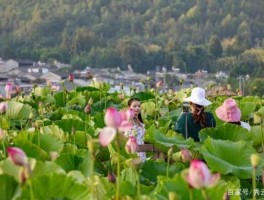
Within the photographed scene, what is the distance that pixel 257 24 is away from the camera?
55969 mm

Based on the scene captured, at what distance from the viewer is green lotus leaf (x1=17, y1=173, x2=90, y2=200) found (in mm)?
1279

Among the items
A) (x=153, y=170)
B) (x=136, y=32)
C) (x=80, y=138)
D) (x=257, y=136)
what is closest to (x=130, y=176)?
(x=153, y=170)

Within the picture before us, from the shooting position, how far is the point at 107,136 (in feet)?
4.12

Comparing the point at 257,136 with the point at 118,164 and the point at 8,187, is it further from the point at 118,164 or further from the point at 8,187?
the point at 8,187

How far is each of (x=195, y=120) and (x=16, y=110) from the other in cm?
92

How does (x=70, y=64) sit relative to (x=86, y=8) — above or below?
below

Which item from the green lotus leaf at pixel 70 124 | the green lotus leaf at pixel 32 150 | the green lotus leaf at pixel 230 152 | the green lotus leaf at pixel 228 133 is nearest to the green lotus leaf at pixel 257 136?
the green lotus leaf at pixel 228 133

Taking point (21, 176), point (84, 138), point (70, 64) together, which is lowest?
point (70, 64)

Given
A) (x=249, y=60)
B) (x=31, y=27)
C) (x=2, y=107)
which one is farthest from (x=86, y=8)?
(x=2, y=107)

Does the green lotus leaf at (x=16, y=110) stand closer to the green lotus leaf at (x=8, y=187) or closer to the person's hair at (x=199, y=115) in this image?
the person's hair at (x=199, y=115)

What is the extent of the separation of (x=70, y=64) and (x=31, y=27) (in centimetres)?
792

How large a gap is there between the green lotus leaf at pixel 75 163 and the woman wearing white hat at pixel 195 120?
1187 mm

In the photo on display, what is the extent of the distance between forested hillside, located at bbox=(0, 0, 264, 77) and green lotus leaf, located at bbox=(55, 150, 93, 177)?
1511 inches

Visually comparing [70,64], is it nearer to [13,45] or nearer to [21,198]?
[13,45]
